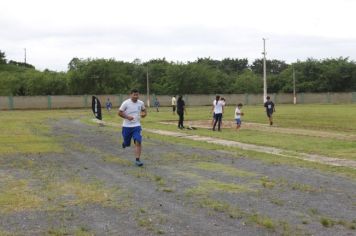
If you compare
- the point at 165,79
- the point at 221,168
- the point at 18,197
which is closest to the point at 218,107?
the point at 221,168

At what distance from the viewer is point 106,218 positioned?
7465mm

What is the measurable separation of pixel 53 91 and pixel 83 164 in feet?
260

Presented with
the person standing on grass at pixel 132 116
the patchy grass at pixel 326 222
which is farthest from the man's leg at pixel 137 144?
the patchy grass at pixel 326 222

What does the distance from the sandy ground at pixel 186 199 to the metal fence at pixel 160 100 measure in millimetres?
60848

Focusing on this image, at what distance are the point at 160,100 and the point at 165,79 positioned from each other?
17.6 meters

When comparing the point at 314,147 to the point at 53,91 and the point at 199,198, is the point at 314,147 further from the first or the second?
the point at 53,91

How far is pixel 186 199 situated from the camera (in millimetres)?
8820

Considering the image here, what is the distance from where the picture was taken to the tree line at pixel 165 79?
8538 cm

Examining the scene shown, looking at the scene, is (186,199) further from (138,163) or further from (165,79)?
(165,79)

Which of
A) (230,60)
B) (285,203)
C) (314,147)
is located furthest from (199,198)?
(230,60)

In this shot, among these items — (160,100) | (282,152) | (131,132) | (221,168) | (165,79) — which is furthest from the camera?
(165,79)

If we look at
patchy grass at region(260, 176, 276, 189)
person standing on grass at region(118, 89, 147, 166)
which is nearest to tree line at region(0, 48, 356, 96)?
person standing on grass at region(118, 89, 147, 166)

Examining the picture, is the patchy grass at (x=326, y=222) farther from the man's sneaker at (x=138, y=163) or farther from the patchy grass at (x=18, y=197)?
the man's sneaker at (x=138, y=163)

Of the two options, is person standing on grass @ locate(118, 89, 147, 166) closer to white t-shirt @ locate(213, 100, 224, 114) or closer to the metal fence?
white t-shirt @ locate(213, 100, 224, 114)
